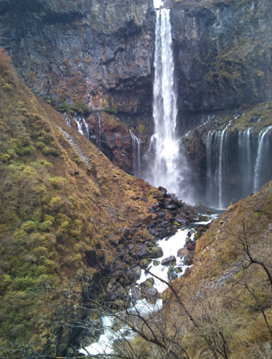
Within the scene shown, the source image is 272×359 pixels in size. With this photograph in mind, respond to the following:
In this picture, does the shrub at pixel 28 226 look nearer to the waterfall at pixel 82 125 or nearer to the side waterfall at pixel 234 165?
the waterfall at pixel 82 125

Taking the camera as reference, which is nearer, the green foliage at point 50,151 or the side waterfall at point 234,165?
the green foliage at point 50,151

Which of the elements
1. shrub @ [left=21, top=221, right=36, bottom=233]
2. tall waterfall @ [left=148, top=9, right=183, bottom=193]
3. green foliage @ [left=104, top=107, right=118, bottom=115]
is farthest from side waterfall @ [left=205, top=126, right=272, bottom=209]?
shrub @ [left=21, top=221, right=36, bottom=233]

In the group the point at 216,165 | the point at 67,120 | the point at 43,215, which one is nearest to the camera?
the point at 43,215

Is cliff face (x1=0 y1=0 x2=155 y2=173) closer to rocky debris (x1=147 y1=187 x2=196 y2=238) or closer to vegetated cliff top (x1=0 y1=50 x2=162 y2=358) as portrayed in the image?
rocky debris (x1=147 y1=187 x2=196 y2=238)

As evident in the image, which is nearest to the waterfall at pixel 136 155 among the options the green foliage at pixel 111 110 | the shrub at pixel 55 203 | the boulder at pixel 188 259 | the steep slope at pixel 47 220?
the green foliage at pixel 111 110

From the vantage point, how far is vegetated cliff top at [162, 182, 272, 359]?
4.35 meters

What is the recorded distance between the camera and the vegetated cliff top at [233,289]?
435cm

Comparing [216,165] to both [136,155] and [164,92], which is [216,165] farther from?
[164,92]

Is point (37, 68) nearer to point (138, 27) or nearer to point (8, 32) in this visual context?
point (8, 32)

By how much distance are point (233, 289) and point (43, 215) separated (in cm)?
1028

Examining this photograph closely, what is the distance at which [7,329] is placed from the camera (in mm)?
9078

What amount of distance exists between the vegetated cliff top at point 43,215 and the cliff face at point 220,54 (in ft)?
69.6

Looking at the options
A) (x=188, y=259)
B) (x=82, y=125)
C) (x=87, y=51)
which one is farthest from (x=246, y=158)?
(x=87, y=51)

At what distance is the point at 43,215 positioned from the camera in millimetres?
13359
